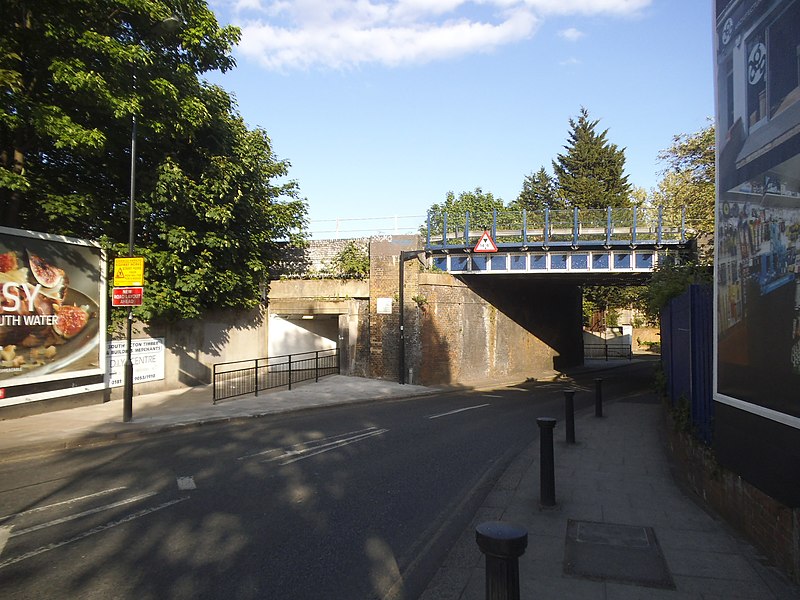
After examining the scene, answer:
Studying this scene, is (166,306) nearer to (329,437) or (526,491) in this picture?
(329,437)

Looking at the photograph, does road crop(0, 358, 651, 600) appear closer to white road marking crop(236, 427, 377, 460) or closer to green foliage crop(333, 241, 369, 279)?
white road marking crop(236, 427, 377, 460)

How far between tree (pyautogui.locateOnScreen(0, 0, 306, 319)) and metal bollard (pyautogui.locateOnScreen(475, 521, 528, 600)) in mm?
12407

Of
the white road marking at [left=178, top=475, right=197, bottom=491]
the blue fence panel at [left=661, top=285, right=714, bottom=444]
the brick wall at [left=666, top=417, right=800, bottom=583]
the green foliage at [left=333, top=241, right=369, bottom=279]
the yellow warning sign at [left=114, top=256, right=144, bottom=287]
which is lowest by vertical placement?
the white road marking at [left=178, top=475, right=197, bottom=491]

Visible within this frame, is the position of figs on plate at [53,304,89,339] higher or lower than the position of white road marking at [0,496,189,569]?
higher

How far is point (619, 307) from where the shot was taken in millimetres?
57625

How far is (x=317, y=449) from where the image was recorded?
9828 millimetres

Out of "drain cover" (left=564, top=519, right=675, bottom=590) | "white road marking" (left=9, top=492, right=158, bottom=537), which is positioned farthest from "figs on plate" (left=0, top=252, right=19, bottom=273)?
"drain cover" (left=564, top=519, right=675, bottom=590)

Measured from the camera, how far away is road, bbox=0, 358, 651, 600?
4.63 metres

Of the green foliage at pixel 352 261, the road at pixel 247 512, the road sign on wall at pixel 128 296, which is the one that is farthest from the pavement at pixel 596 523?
the green foliage at pixel 352 261

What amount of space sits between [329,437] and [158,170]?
948 cm

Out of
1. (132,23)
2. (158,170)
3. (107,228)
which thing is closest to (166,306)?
(107,228)

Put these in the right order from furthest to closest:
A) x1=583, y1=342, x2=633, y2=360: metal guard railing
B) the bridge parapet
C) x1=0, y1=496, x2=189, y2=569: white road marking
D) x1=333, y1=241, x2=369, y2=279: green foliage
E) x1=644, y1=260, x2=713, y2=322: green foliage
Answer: x1=583, y1=342, x2=633, y2=360: metal guard railing
x1=333, y1=241, x2=369, y2=279: green foliage
the bridge parapet
x1=644, y1=260, x2=713, y2=322: green foliage
x1=0, y1=496, x2=189, y2=569: white road marking

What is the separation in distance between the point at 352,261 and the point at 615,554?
19.9m

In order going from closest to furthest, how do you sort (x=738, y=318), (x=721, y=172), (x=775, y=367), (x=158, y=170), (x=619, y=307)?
(x=775, y=367), (x=738, y=318), (x=721, y=172), (x=158, y=170), (x=619, y=307)
